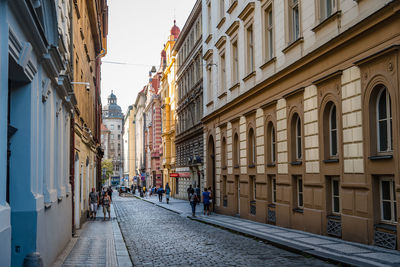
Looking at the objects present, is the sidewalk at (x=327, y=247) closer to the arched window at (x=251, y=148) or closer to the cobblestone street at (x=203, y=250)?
the cobblestone street at (x=203, y=250)

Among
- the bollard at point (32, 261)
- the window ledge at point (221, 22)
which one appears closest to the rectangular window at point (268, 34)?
the window ledge at point (221, 22)

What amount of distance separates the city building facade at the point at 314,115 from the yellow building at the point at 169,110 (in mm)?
29914

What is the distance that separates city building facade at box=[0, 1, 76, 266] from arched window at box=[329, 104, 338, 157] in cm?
811

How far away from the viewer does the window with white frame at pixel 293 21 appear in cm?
1828

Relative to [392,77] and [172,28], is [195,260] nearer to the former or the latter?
[392,77]

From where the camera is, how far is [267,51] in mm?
21391

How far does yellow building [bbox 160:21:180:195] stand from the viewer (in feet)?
190

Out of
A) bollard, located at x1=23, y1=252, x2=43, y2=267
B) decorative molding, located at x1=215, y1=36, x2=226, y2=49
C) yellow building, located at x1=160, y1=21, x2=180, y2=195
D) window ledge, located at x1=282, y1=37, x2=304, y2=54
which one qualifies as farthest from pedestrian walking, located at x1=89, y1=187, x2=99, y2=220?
yellow building, located at x1=160, y1=21, x2=180, y2=195

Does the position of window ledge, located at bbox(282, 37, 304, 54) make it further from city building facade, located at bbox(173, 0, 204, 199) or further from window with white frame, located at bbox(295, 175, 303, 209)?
city building facade, located at bbox(173, 0, 204, 199)

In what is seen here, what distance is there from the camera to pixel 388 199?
12.5 m

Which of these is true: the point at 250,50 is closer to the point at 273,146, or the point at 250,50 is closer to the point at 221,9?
the point at 273,146

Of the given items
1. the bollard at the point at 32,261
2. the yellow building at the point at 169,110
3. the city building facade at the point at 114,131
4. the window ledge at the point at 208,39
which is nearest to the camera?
the bollard at the point at 32,261

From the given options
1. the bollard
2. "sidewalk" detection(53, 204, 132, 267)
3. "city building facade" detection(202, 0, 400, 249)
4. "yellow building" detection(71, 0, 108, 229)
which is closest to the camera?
the bollard

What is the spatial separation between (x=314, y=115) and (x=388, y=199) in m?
4.50
